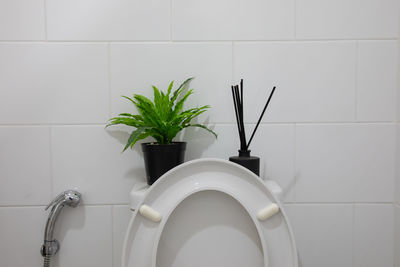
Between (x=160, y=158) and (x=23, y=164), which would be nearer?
(x=160, y=158)

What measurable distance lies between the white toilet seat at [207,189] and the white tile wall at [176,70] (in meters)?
0.22

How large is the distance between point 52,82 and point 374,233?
1.00 meters

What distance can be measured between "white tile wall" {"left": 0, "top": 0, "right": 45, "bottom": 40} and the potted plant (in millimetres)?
331

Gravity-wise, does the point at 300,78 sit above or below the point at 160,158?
above

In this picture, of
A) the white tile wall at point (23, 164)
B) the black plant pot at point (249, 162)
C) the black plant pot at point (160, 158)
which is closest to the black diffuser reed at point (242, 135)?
the black plant pot at point (249, 162)

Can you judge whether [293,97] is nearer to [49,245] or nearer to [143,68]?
[143,68]

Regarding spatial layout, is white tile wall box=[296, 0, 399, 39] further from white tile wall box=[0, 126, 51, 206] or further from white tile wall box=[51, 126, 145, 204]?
white tile wall box=[0, 126, 51, 206]

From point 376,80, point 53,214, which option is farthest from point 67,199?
point 376,80

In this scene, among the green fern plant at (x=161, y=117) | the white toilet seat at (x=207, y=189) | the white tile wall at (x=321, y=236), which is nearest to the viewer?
the white toilet seat at (x=207, y=189)

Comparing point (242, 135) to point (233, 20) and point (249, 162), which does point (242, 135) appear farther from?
point (233, 20)

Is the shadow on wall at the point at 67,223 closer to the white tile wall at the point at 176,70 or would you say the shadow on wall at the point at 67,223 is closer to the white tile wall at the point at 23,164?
the white tile wall at the point at 23,164

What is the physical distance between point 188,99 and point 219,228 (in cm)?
37

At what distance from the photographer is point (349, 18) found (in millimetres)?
894

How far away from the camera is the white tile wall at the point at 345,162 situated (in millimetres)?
911
